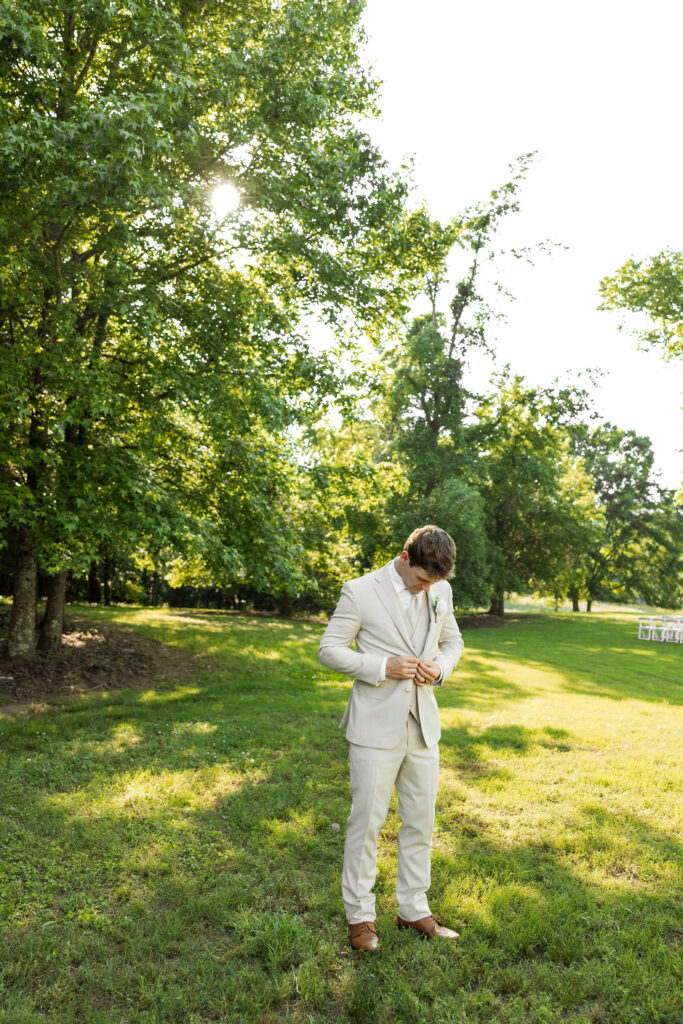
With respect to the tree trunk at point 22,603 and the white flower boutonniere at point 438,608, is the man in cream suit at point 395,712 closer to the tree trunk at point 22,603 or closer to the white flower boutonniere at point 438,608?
the white flower boutonniere at point 438,608

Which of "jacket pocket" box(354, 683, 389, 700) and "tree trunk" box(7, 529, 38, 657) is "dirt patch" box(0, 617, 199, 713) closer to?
"tree trunk" box(7, 529, 38, 657)

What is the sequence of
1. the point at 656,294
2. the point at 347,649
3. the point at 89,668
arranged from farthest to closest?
the point at 656,294 → the point at 89,668 → the point at 347,649

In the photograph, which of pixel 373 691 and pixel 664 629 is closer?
pixel 373 691

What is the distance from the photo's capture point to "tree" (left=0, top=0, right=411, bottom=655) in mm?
7414

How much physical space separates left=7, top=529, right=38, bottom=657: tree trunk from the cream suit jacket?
8.43 metres

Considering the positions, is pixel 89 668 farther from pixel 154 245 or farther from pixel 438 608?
pixel 438 608

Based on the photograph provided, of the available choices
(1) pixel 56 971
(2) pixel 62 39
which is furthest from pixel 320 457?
(1) pixel 56 971

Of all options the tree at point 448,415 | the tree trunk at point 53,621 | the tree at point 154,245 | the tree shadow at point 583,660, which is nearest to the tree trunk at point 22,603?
the tree at point 154,245

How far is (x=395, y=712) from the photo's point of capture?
3543 mm

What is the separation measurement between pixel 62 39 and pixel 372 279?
21.0 feet

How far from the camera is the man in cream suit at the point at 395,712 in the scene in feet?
11.5

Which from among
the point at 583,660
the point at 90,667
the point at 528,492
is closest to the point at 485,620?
the point at 528,492

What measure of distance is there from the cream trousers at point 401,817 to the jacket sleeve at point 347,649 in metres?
0.40

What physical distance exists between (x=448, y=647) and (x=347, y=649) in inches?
29.7
